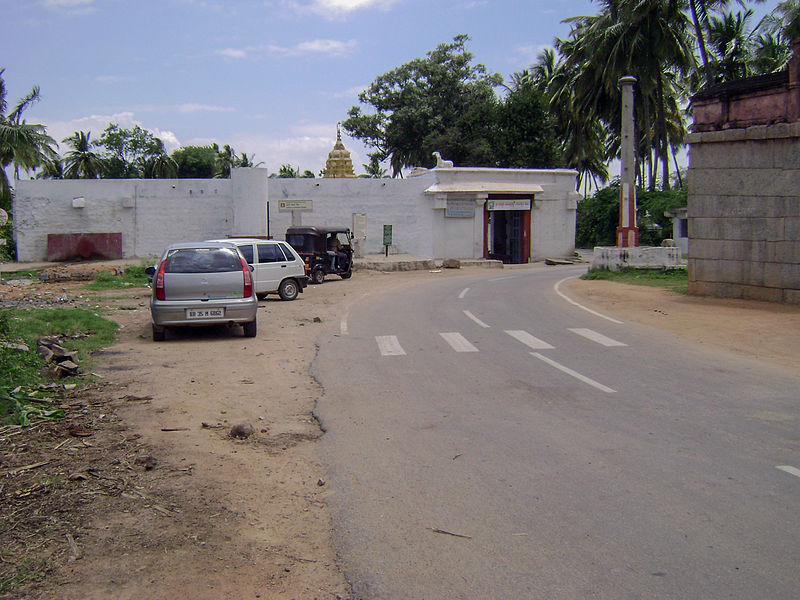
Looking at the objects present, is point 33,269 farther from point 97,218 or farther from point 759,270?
point 759,270

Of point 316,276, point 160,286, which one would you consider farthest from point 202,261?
point 316,276

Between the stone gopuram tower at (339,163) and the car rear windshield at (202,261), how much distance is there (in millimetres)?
29704

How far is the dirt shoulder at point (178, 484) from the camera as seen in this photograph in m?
3.98

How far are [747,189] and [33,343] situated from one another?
16.3 m

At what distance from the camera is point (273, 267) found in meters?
19.4

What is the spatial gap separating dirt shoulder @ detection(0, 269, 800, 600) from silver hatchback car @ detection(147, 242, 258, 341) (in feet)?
2.70

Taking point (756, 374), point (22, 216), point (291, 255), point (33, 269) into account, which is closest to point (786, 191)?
point (756, 374)

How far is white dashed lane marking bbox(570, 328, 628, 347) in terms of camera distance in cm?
1240

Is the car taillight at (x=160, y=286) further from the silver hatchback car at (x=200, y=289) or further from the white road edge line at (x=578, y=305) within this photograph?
the white road edge line at (x=578, y=305)

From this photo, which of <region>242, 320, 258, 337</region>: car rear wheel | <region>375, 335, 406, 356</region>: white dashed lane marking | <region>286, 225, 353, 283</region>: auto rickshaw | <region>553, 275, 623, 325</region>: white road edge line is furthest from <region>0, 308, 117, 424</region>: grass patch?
<region>286, 225, 353, 283</region>: auto rickshaw

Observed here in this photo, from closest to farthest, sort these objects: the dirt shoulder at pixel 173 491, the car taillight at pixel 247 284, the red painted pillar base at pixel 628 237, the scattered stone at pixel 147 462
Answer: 1. the dirt shoulder at pixel 173 491
2. the scattered stone at pixel 147 462
3. the car taillight at pixel 247 284
4. the red painted pillar base at pixel 628 237

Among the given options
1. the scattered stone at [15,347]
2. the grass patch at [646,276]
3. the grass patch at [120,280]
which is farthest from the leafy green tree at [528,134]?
the scattered stone at [15,347]

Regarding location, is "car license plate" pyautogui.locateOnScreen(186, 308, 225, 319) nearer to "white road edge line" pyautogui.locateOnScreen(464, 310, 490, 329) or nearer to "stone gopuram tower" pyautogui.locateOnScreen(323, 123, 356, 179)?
"white road edge line" pyautogui.locateOnScreen(464, 310, 490, 329)

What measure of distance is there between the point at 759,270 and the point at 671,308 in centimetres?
258
